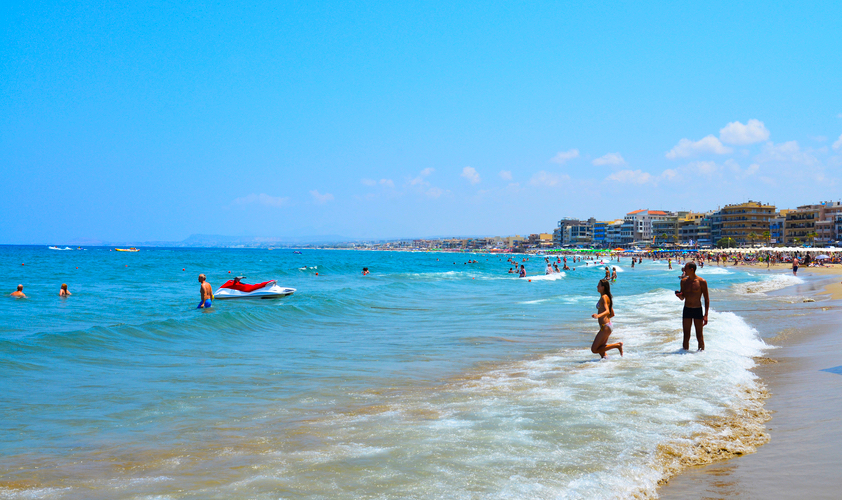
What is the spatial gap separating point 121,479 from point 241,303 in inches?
807

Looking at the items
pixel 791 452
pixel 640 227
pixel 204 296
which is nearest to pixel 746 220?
pixel 640 227

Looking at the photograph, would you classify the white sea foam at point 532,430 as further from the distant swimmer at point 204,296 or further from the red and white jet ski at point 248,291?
the red and white jet ski at point 248,291

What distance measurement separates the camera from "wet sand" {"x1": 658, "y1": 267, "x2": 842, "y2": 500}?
165 inches

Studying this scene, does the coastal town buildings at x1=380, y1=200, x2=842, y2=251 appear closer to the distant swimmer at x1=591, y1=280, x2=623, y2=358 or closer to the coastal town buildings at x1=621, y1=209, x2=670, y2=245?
the coastal town buildings at x1=621, y1=209, x2=670, y2=245

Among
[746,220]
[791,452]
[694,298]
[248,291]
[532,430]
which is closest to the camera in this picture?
[791,452]

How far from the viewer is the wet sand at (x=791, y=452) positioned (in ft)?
13.7

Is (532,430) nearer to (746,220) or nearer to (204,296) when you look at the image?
(204,296)

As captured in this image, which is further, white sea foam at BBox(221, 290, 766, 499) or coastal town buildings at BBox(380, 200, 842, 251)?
coastal town buildings at BBox(380, 200, 842, 251)

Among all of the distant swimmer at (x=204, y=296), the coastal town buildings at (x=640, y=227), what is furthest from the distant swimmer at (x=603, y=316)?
the coastal town buildings at (x=640, y=227)

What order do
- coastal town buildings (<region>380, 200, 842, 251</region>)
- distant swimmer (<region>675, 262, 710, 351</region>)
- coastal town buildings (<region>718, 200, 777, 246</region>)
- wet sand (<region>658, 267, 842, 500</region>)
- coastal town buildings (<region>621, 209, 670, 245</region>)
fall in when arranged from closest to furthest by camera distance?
wet sand (<region>658, 267, 842, 500</region>), distant swimmer (<region>675, 262, 710, 351</region>), coastal town buildings (<region>380, 200, 842, 251</region>), coastal town buildings (<region>718, 200, 777, 246</region>), coastal town buildings (<region>621, 209, 670, 245</region>)

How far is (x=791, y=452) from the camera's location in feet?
16.2

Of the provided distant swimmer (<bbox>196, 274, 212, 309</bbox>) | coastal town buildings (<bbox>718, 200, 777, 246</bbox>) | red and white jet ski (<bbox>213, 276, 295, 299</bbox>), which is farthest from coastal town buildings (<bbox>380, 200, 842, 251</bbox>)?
distant swimmer (<bbox>196, 274, 212, 309</bbox>)

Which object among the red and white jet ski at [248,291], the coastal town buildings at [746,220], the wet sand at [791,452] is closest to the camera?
the wet sand at [791,452]

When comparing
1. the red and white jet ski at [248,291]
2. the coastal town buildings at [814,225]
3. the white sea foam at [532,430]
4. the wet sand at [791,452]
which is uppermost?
the coastal town buildings at [814,225]
